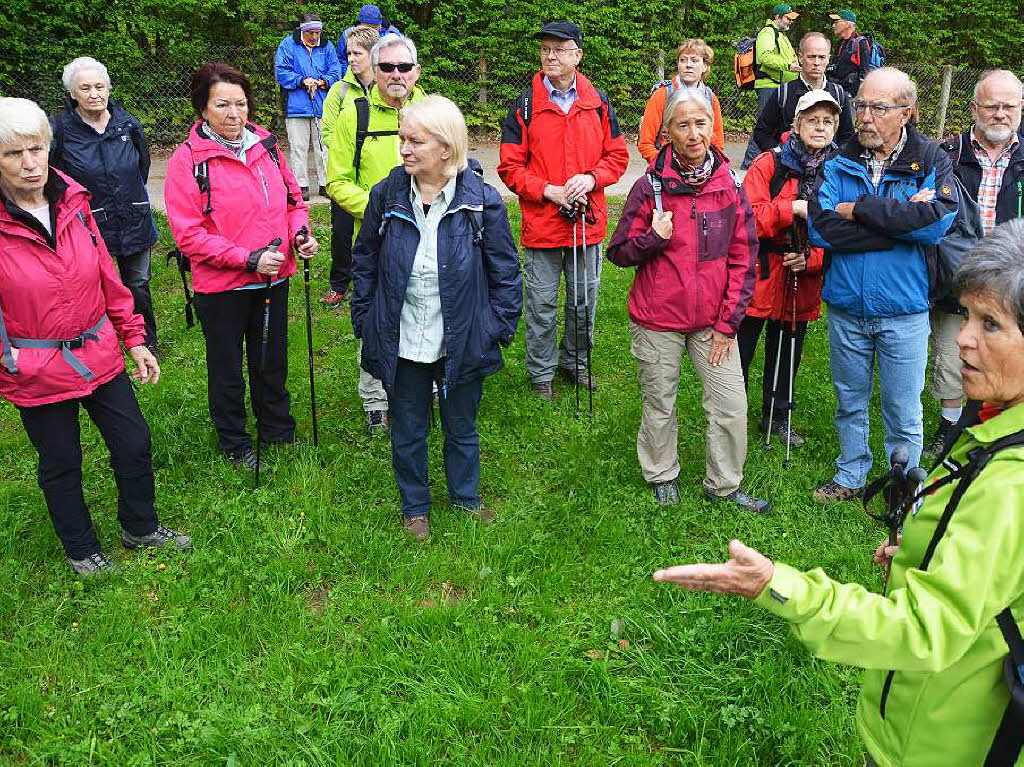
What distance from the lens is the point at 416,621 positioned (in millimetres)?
3861

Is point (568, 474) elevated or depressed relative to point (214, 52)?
depressed

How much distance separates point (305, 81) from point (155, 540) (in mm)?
7966

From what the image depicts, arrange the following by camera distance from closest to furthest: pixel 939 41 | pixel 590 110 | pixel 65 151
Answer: pixel 590 110 → pixel 65 151 → pixel 939 41

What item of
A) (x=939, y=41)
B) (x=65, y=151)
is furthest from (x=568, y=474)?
(x=939, y=41)

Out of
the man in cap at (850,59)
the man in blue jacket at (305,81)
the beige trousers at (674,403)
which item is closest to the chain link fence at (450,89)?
the man in blue jacket at (305,81)

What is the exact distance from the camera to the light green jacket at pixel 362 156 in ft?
17.8

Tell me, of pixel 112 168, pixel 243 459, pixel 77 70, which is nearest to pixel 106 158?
pixel 112 168

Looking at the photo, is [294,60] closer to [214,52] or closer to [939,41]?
[214,52]

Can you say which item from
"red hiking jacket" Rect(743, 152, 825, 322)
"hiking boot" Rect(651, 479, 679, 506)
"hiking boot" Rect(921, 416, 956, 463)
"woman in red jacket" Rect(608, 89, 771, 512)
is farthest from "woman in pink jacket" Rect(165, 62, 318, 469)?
"hiking boot" Rect(921, 416, 956, 463)

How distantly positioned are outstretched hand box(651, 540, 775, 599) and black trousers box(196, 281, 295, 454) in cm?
378

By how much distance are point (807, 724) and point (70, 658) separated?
311cm

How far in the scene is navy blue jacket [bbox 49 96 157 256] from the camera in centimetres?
641

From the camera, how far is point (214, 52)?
1373 cm

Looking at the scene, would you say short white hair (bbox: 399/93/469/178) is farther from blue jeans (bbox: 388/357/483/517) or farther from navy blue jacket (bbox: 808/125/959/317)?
navy blue jacket (bbox: 808/125/959/317)
